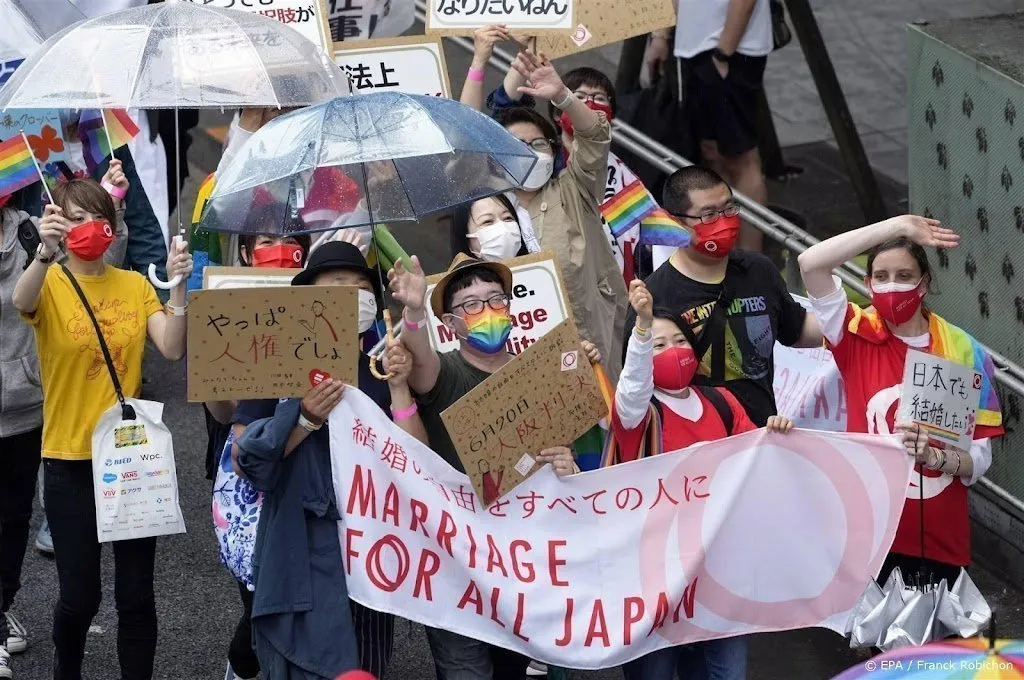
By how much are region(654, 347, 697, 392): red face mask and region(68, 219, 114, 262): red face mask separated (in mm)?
1855

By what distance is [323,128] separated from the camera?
192 inches

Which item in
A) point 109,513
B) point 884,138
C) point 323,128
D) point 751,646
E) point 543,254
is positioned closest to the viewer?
point 323,128

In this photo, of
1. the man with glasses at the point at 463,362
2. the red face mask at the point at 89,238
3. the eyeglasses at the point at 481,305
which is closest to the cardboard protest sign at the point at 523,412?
the man with glasses at the point at 463,362

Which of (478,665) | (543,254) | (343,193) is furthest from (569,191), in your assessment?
(478,665)

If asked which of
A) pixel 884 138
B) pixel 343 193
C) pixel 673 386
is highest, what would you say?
pixel 343 193

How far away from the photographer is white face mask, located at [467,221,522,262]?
19.6 ft

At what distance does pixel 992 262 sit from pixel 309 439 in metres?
3.32

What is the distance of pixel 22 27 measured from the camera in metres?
6.34

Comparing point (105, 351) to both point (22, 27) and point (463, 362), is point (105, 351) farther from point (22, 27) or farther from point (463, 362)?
point (22, 27)

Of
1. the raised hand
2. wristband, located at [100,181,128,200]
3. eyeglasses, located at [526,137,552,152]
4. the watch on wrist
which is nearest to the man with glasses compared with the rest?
the raised hand

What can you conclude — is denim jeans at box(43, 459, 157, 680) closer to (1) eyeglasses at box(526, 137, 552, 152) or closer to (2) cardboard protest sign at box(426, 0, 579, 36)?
(1) eyeglasses at box(526, 137, 552, 152)

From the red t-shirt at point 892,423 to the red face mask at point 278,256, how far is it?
1.80 metres

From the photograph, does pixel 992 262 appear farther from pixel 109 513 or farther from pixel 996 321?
pixel 109 513

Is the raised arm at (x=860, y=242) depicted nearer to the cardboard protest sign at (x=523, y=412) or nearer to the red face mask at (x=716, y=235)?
the red face mask at (x=716, y=235)
